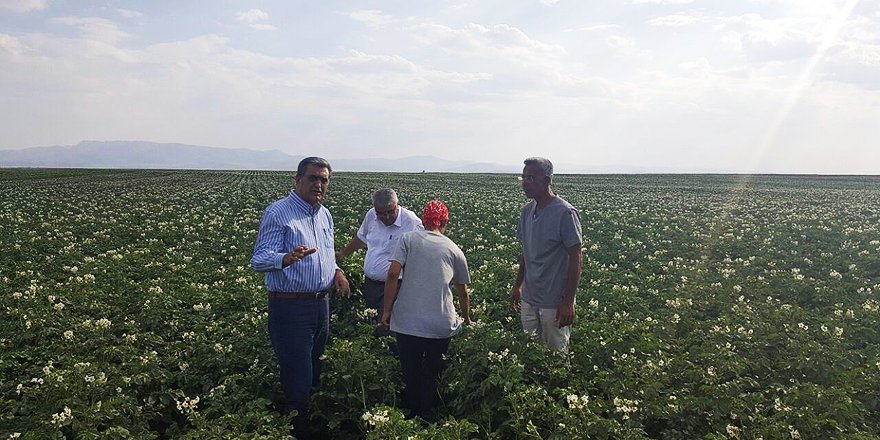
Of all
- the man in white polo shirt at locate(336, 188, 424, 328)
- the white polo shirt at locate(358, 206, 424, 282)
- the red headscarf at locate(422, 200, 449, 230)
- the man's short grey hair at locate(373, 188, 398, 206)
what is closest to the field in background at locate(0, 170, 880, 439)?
the man in white polo shirt at locate(336, 188, 424, 328)

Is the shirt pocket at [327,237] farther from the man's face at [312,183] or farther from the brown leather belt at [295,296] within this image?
the brown leather belt at [295,296]

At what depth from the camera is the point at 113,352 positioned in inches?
226

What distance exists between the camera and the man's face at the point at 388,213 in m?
6.13

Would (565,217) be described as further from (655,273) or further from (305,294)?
(655,273)

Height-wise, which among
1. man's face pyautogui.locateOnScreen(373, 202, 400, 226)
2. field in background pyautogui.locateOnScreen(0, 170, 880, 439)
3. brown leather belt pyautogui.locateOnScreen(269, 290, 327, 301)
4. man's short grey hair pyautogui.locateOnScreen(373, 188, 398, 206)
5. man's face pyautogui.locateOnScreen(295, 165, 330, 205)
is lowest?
field in background pyautogui.locateOnScreen(0, 170, 880, 439)

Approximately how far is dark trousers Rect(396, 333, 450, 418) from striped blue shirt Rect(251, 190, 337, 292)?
0.98m

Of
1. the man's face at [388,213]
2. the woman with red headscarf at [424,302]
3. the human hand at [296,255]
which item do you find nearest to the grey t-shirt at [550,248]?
the woman with red headscarf at [424,302]

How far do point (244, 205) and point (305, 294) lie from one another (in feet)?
79.2

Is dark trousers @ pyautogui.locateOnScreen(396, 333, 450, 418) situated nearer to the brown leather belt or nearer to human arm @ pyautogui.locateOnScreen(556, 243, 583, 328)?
the brown leather belt

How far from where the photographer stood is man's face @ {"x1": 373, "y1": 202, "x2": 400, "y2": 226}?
241 inches

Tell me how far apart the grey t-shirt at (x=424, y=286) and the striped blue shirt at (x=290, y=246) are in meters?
0.75

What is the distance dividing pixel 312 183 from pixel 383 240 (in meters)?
1.68

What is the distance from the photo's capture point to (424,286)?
5.01 m

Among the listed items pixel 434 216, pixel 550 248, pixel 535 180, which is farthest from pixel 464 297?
pixel 535 180
